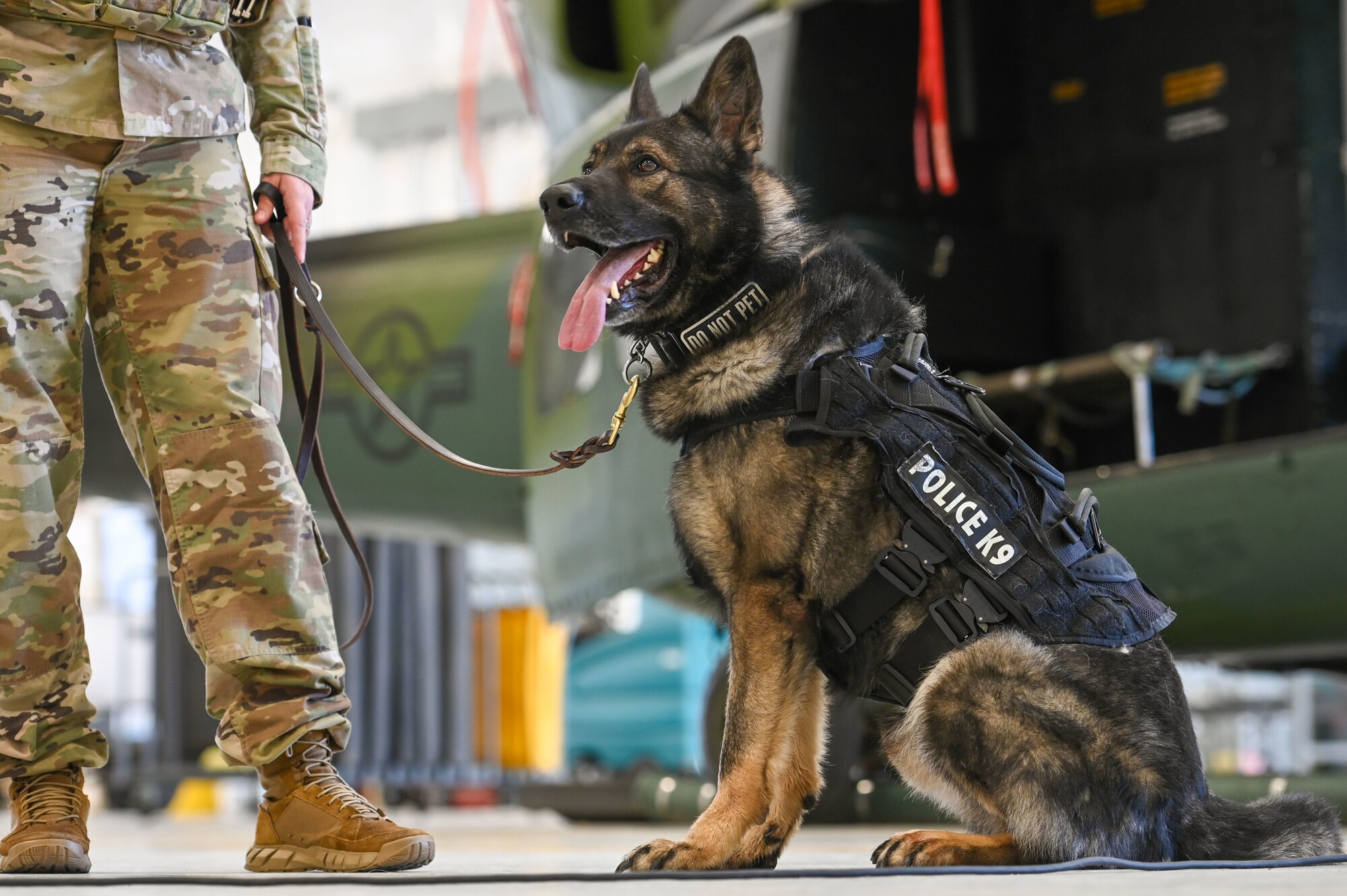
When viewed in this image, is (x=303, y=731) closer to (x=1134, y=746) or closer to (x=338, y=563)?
(x=1134, y=746)

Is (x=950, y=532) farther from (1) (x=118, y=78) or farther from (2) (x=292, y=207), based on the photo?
(1) (x=118, y=78)

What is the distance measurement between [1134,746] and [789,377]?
0.84 meters

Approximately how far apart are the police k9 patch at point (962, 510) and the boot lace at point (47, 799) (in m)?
1.59

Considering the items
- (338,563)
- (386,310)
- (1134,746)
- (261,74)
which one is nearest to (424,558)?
(338,563)

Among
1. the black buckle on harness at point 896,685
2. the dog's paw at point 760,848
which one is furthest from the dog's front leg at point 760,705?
the black buckle on harness at point 896,685

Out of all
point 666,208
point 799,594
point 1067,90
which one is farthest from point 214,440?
point 1067,90

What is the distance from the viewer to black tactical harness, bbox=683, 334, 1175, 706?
94.7 inches

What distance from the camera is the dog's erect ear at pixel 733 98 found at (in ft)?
9.09

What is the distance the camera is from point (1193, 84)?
5.62 meters

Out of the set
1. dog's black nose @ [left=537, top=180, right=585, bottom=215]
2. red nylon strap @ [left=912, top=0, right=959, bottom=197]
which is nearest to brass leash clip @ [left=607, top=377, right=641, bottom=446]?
dog's black nose @ [left=537, top=180, right=585, bottom=215]

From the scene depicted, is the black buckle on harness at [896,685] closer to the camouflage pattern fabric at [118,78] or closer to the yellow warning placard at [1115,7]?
the camouflage pattern fabric at [118,78]

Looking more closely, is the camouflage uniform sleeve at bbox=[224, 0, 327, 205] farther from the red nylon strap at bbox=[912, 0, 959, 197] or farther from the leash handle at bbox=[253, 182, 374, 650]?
the red nylon strap at bbox=[912, 0, 959, 197]

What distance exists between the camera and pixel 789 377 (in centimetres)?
260

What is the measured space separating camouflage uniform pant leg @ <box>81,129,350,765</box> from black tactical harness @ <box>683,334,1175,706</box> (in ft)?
2.62
